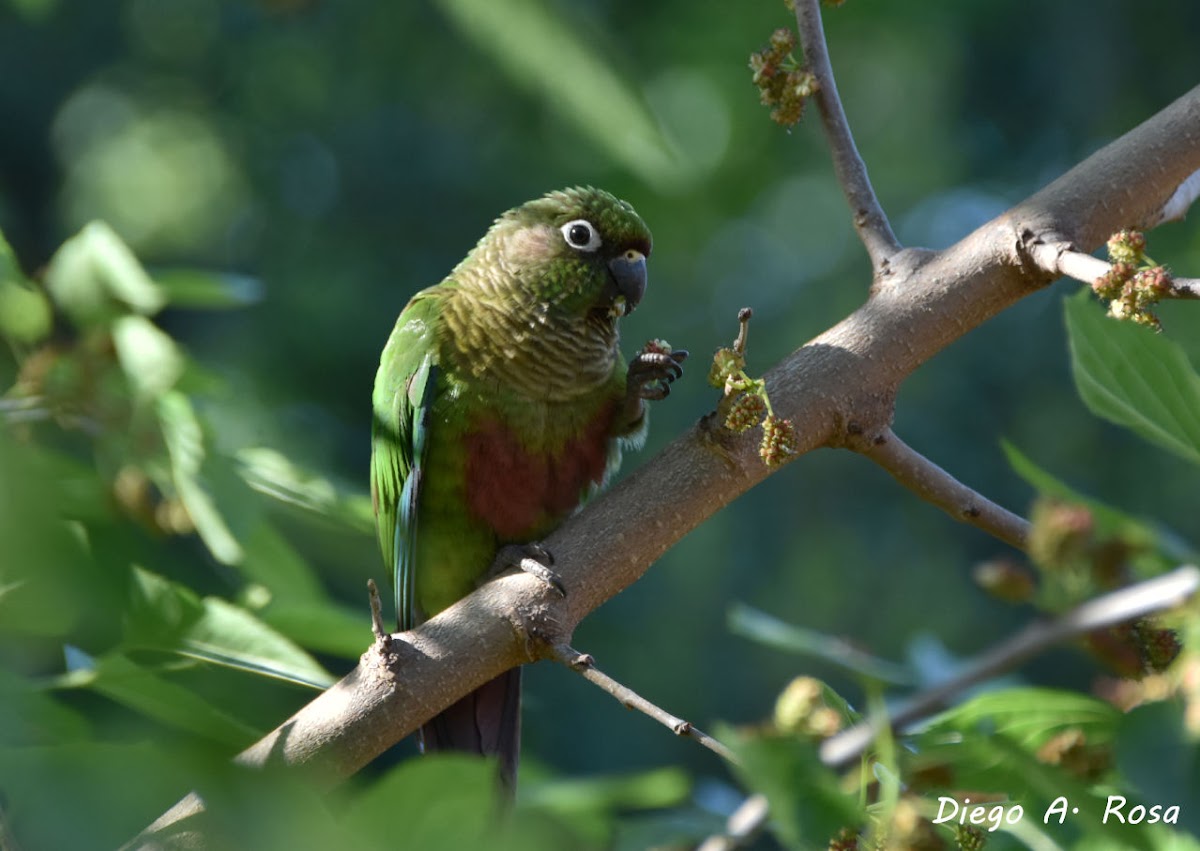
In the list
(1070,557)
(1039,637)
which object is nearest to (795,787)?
(1039,637)

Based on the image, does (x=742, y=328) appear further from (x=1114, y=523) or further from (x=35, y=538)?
(x=35, y=538)

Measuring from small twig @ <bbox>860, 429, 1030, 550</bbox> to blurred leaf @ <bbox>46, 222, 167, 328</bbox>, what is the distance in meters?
0.90

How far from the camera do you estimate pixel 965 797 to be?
113 centimetres

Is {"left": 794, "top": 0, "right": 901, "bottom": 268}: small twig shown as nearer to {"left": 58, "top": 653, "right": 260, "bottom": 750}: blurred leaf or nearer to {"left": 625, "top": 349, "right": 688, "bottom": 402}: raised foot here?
{"left": 625, "top": 349, "right": 688, "bottom": 402}: raised foot

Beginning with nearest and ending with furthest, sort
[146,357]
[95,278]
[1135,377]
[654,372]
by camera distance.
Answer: [1135,377] → [146,357] → [95,278] → [654,372]

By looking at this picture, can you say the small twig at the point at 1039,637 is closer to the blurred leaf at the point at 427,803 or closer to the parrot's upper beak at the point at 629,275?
the blurred leaf at the point at 427,803

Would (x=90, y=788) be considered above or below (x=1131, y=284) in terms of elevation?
below

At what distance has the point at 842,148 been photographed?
1.42 meters

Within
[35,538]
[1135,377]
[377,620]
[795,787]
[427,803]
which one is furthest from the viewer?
[377,620]

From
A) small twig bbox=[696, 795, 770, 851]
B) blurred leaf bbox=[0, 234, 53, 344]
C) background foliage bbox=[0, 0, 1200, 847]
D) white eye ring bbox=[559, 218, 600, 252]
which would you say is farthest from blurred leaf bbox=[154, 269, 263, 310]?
background foliage bbox=[0, 0, 1200, 847]

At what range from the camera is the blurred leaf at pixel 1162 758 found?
0.69 m

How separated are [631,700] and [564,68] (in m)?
0.70

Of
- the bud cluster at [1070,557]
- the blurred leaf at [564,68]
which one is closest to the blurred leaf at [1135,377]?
the bud cluster at [1070,557]

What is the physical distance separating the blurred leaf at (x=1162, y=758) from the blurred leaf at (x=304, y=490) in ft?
2.68
